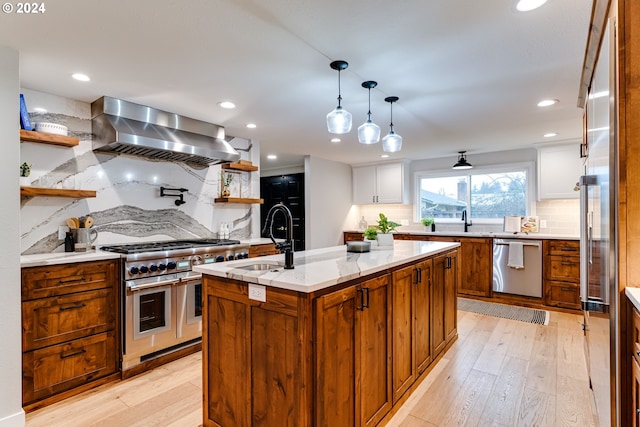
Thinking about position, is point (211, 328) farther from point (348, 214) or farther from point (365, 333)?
point (348, 214)

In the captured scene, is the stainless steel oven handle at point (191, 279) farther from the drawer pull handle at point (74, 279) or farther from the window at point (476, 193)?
the window at point (476, 193)

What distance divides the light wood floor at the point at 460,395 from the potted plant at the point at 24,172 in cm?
171

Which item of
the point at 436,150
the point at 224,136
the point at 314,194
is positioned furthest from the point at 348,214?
the point at 224,136

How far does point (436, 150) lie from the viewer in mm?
5418

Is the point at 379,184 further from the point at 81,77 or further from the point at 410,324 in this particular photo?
the point at 81,77

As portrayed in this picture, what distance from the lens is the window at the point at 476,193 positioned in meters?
5.36

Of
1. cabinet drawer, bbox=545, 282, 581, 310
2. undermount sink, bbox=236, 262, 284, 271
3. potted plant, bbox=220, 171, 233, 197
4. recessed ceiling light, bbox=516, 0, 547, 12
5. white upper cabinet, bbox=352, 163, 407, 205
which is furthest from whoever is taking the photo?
white upper cabinet, bbox=352, 163, 407, 205

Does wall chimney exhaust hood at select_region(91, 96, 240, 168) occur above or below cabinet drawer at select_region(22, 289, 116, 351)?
above

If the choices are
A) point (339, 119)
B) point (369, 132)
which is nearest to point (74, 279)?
point (339, 119)

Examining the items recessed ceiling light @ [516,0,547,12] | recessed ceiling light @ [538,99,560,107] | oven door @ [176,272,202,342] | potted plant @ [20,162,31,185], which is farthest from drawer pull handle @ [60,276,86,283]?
recessed ceiling light @ [538,99,560,107]

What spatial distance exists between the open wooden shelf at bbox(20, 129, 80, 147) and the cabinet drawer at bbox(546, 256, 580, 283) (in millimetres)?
5517

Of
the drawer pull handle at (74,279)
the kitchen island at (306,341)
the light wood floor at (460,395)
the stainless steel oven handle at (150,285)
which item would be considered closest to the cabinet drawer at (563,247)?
the light wood floor at (460,395)

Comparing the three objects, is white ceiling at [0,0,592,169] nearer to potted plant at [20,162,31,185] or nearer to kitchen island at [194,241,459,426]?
potted plant at [20,162,31,185]

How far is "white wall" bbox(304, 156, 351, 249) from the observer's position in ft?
18.8
